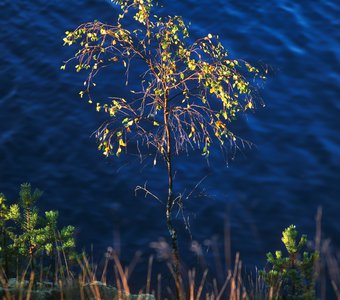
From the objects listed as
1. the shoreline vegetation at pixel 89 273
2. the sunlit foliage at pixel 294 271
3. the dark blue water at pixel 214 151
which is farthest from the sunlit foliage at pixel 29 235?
the dark blue water at pixel 214 151

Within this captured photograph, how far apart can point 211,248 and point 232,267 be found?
0.76 meters

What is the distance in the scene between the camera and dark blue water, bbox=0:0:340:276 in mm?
18344

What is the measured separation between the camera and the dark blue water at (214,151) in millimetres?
18344

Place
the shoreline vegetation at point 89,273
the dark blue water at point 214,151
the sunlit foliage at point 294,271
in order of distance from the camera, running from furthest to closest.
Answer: the dark blue water at point 214,151 → the sunlit foliage at point 294,271 → the shoreline vegetation at point 89,273

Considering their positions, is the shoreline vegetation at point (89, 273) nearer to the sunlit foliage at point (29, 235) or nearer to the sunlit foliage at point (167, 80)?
the sunlit foliage at point (29, 235)

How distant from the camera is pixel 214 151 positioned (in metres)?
20.4

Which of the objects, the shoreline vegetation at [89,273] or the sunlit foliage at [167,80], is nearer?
the shoreline vegetation at [89,273]

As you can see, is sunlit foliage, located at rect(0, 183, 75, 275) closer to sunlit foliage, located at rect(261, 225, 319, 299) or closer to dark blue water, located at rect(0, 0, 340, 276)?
sunlit foliage, located at rect(261, 225, 319, 299)

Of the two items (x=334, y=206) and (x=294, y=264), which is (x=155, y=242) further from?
(x=294, y=264)

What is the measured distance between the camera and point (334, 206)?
18422mm

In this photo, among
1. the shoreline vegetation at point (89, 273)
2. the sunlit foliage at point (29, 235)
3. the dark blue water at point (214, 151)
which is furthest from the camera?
the dark blue water at point (214, 151)

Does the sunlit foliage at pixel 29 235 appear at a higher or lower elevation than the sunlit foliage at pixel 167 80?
lower

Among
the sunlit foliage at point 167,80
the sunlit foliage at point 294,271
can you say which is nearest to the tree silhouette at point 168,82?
the sunlit foliage at point 167,80

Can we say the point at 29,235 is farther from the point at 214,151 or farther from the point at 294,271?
the point at 214,151
